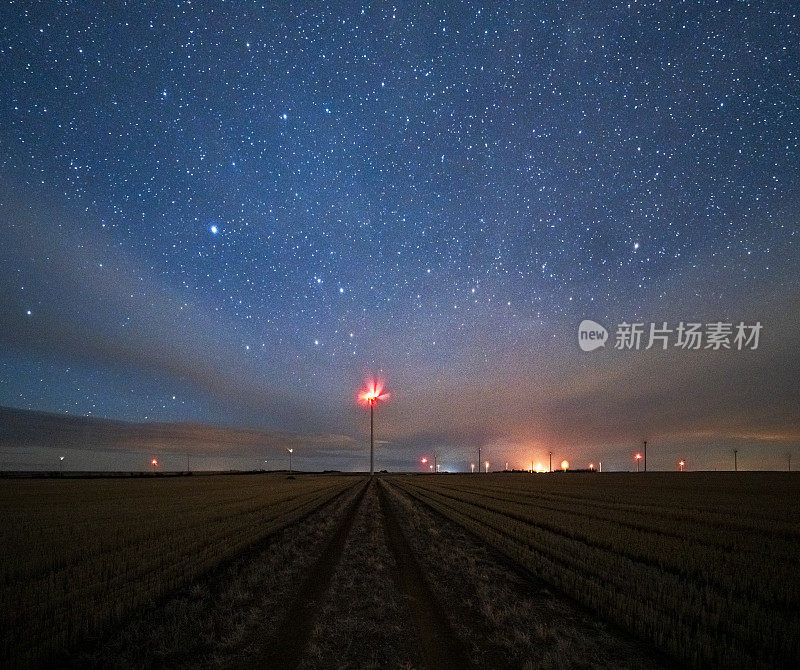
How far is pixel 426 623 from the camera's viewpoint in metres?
7.75

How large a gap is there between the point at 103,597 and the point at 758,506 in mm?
35991

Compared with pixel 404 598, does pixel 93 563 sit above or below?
below

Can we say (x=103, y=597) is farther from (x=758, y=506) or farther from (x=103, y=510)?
(x=758, y=506)

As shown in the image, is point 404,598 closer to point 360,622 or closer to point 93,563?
point 360,622

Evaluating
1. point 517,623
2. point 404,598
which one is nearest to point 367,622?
point 404,598

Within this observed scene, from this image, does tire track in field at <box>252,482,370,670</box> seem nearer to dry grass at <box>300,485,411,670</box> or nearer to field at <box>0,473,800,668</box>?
field at <box>0,473,800,668</box>

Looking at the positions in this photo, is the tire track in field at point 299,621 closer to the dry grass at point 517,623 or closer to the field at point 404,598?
the field at point 404,598

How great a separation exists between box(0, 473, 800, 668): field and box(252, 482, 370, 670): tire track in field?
1.5 inches

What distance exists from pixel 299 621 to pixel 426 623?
96.0 inches

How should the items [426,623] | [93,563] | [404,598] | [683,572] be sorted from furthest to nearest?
[93,563], [683,572], [404,598], [426,623]

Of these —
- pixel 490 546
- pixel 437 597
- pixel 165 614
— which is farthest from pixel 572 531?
pixel 165 614

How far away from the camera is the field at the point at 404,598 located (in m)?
6.62

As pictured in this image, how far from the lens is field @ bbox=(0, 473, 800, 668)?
6.62 meters

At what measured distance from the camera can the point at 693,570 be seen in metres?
11.2
